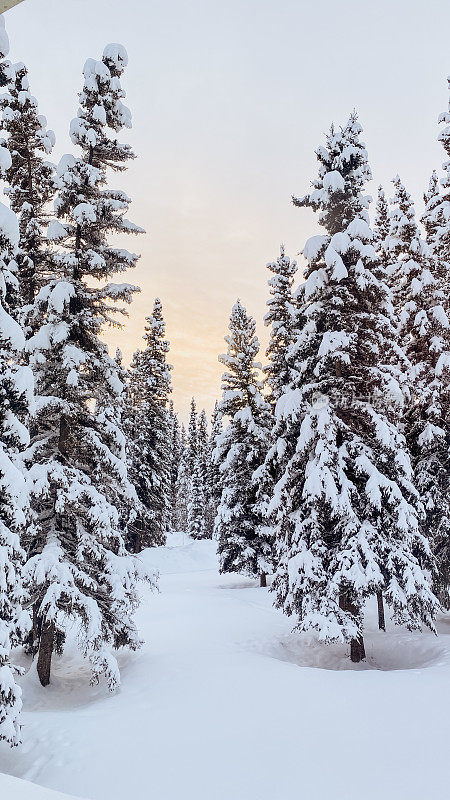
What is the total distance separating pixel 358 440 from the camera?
1335cm

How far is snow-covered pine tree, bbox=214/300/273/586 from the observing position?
965 inches

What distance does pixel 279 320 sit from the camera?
25.1 meters

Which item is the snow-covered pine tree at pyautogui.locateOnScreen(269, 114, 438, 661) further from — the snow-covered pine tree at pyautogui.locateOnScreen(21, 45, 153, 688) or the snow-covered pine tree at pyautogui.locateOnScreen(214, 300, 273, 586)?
the snow-covered pine tree at pyautogui.locateOnScreen(214, 300, 273, 586)

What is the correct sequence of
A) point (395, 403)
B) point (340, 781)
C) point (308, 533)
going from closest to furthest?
1. point (340, 781)
2. point (308, 533)
3. point (395, 403)

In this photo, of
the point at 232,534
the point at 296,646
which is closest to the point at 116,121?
the point at 296,646

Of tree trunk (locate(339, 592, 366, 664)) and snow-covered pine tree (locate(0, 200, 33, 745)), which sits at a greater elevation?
snow-covered pine tree (locate(0, 200, 33, 745))

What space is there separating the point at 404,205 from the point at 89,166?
12496 mm

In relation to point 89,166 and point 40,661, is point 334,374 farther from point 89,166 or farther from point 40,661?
point 40,661

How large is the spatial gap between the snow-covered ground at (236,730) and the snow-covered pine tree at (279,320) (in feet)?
47.3

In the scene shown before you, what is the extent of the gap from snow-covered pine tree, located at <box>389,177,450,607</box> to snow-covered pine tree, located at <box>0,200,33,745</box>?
12830 millimetres

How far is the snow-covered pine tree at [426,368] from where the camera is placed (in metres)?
16.3

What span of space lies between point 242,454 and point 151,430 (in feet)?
46.1

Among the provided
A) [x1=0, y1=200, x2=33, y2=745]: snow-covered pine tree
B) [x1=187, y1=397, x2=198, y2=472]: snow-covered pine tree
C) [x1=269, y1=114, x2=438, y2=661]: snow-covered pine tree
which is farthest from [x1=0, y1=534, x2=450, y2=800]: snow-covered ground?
[x1=187, y1=397, x2=198, y2=472]: snow-covered pine tree

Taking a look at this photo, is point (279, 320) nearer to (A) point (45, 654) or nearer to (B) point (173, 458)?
(A) point (45, 654)
